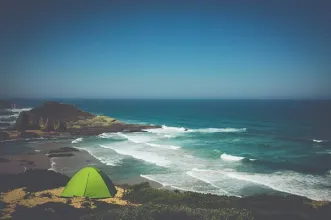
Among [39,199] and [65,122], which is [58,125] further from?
[39,199]

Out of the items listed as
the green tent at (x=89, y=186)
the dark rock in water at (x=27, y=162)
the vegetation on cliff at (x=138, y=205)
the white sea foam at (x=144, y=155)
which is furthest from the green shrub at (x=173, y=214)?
the dark rock in water at (x=27, y=162)

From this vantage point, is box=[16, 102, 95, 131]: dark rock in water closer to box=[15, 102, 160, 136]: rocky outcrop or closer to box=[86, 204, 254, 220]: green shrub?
box=[15, 102, 160, 136]: rocky outcrop

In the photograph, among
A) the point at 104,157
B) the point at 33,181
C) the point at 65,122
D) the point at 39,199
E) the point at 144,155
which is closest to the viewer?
the point at 39,199

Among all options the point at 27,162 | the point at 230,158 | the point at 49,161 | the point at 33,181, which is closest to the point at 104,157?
the point at 49,161

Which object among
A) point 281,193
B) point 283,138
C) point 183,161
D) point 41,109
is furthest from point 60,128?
point 281,193

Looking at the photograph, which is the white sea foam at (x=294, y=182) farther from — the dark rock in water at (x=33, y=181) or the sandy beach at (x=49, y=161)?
the dark rock in water at (x=33, y=181)

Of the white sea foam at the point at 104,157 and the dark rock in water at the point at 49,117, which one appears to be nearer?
the white sea foam at the point at 104,157
